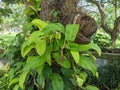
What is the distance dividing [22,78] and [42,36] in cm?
32

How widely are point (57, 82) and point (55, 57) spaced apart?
166mm

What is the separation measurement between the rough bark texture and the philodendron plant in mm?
172

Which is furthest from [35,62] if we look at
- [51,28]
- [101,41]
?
[101,41]

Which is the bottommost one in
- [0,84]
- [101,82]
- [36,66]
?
[101,82]

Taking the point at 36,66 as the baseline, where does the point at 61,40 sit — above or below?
above

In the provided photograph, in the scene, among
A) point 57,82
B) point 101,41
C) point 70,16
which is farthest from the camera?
point 101,41

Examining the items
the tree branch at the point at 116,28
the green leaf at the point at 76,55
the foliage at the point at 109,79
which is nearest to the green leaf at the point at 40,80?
the green leaf at the point at 76,55

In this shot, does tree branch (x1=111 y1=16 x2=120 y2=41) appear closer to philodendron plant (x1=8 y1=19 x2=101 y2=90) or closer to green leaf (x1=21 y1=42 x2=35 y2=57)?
philodendron plant (x1=8 y1=19 x2=101 y2=90)

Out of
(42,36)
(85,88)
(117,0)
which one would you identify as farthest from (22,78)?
(117,0)

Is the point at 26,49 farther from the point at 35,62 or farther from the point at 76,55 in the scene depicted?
the point at 76,55

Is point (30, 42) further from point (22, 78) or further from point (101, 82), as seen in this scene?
point (101, 82)

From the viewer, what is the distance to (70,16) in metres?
1.91

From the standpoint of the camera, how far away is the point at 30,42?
1.68 metres

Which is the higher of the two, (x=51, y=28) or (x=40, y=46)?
(x=51, y=28)
